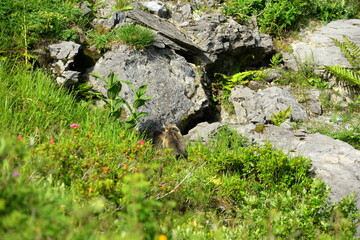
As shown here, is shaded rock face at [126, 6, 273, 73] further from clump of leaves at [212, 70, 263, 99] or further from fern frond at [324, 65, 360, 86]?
fern frond at [324, 65, 360, 86]

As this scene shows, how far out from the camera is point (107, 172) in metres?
3.45

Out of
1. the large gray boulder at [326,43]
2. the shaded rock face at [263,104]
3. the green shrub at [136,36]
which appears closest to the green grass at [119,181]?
the green shrub at [136,36]

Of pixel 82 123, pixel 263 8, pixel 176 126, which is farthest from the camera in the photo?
pixel 263 8

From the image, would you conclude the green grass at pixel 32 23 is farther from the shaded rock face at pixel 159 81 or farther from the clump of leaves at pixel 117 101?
the clump of leaves at pixel 117 101

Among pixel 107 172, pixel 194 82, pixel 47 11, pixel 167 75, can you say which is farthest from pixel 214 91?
pixel 107 172

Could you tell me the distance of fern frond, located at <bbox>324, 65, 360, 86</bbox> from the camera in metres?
8.10

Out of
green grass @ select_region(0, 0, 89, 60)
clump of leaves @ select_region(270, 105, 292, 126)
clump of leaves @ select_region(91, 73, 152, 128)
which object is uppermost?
green grass @ select_region(0, 0, 89, 60)

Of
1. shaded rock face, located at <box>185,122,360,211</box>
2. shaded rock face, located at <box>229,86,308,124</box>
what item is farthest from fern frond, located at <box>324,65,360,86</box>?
shaded rock face, located at <box>185,122,360,211</box>

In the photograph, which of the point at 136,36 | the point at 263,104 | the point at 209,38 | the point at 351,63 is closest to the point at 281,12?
the point at 351,63

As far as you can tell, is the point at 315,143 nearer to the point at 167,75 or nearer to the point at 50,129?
the point at 167,75

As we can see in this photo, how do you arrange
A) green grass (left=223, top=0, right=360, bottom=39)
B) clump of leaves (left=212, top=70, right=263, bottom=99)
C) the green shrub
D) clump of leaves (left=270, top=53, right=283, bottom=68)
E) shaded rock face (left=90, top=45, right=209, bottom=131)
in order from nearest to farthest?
1. shaded rock face (left=90, top=45, right=209, bottom=131)
2. the green shrub
3. clump of leaves (left=212, top=70, right=263, bottom=99)
4. clump of leaves (left=270, top=53, right=283, bottom=68)
5. green grass (left=223, top=0, right=360, bottom=39)

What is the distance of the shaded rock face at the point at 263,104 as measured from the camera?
733 cm

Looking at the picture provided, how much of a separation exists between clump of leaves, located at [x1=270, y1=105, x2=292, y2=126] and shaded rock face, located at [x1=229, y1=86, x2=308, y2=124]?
0.39ft

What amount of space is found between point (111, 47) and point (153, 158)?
3.05 m
